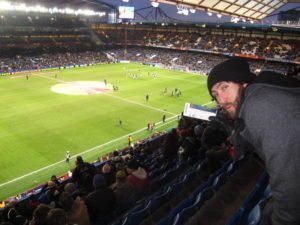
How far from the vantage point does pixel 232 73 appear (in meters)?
2.25

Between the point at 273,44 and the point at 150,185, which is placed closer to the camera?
the point at 150,185

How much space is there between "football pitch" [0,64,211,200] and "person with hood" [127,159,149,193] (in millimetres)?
12894

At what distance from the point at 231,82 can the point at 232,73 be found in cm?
7

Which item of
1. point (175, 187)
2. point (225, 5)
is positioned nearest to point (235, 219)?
point (175, 187)

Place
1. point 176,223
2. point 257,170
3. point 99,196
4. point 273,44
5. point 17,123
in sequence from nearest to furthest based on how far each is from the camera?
point 176,223 → point 99,196 → point 257,170 → point 17,123 → point 273,44

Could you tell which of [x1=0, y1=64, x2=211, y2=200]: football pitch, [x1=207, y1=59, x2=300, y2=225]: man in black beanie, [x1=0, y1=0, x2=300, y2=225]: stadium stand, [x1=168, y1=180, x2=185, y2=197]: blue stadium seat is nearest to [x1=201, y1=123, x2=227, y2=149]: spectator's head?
[x1=0, y1=0, x2=300, y2=225]: stadium stand

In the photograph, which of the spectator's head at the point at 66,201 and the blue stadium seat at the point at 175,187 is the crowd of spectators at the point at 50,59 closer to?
the blue stadium seat at the point at 175,187

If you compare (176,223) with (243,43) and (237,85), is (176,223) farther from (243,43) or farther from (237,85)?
(243,43)

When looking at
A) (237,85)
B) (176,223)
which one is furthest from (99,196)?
(237,85)

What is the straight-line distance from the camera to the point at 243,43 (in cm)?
7106

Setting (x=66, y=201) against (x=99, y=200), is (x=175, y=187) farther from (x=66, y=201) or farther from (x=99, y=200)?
(x=66, y=201)

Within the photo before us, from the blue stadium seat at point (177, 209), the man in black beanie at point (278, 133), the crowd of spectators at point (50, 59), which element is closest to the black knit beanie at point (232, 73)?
the man in black beanie at point (278, 133)

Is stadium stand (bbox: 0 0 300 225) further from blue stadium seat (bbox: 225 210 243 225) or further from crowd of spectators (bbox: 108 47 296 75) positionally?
crowd of spectators (bbox: 108 47 296 75)

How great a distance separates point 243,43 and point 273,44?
7789 mm
